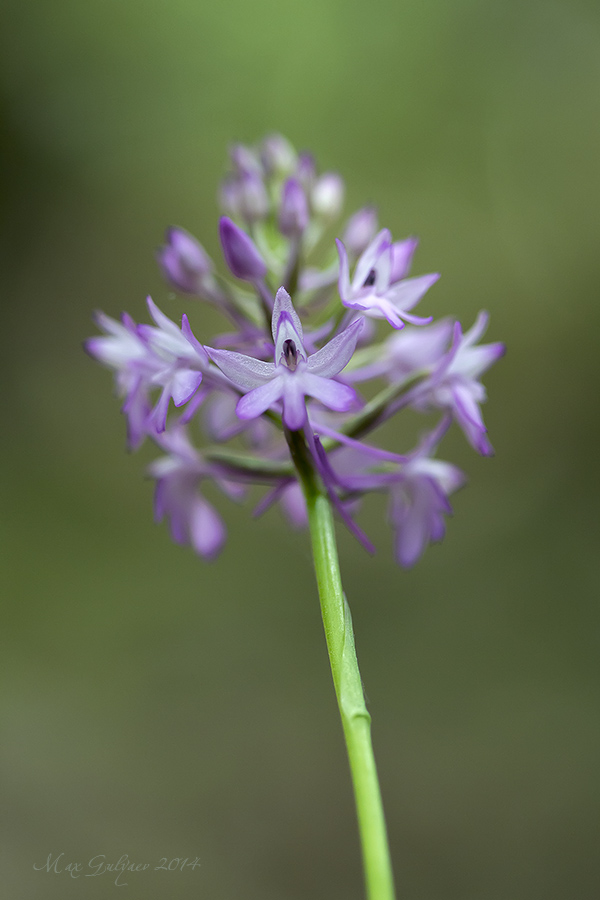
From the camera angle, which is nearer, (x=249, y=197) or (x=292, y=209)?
(x=292, y=209)

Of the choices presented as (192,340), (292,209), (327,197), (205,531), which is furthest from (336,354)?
(327,197)

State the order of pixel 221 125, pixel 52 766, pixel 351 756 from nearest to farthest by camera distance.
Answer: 1. pixel 351 756
2. pixel 52 766
3. pixel 221 125

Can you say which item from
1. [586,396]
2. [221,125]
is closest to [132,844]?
[586,396]

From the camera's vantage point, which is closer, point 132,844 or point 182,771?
point 132,844

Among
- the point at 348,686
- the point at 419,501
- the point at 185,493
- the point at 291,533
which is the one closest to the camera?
the point at 348,686

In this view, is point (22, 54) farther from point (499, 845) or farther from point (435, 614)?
point (499, 845)

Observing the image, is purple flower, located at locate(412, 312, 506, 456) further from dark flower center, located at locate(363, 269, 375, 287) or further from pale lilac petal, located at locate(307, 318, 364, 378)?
pale lilac petal, located at locate(307, 318, 364, 378)

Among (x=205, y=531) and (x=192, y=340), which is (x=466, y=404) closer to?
(x=192, y=340)

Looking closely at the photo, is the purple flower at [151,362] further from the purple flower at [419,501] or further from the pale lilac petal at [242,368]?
the purple flower at [419,501]
